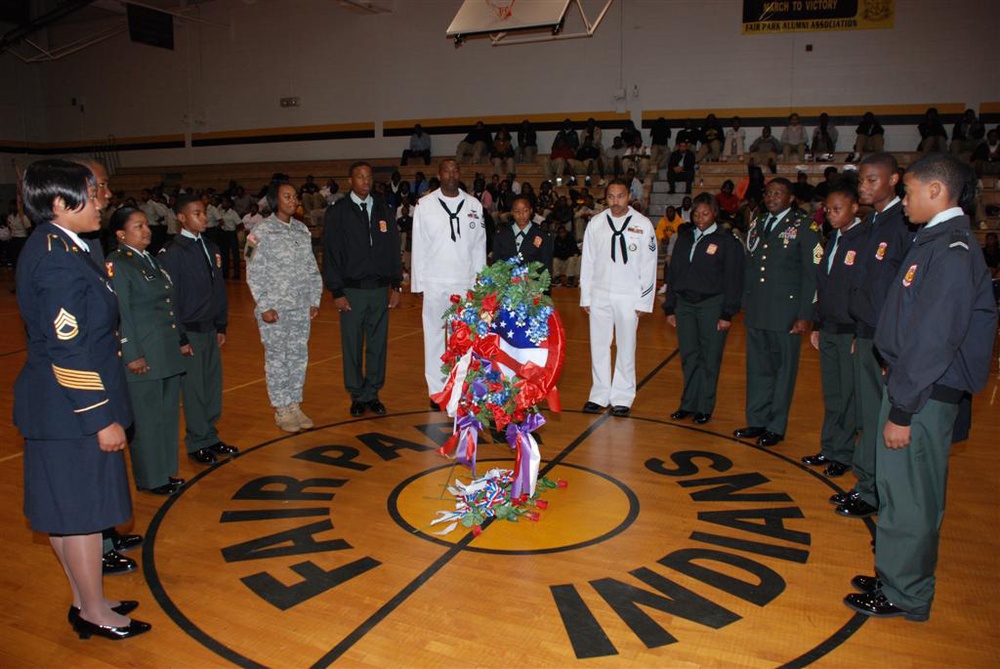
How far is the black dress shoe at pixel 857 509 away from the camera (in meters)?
4.20

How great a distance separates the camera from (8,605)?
329 centimetres

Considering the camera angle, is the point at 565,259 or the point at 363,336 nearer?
the point at 363,336

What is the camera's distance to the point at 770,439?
5.43m

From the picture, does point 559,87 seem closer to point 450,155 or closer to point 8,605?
point 450,155

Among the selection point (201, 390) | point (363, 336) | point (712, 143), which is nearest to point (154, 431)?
point (201, 390)

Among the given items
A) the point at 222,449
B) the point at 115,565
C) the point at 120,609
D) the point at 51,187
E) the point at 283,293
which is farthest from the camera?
the point at 283,293

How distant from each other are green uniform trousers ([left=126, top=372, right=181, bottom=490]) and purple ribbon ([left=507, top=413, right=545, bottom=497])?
2053mm

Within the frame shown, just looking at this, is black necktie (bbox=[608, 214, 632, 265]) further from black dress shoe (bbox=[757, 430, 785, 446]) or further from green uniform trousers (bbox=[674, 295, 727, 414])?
black dress shoe (bbox=[757, 430, 785, 446])

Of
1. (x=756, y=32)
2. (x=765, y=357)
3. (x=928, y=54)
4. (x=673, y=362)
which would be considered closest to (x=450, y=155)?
(x=756, y=32)

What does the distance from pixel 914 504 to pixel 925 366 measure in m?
0.62

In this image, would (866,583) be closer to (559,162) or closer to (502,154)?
(559,162)

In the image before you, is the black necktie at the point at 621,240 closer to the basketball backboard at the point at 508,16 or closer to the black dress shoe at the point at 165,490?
the black dress shoe at the point at 165,490

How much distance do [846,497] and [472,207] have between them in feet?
12.0

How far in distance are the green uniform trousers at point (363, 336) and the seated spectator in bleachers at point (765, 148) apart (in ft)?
42.1
